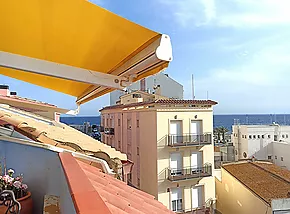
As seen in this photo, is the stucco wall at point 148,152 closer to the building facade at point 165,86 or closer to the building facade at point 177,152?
the building facade at point 177,152

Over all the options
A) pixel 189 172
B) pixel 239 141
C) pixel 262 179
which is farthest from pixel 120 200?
pixel 239 141

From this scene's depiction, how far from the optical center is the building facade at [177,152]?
53.2 feet

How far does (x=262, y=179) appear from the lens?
1628cm

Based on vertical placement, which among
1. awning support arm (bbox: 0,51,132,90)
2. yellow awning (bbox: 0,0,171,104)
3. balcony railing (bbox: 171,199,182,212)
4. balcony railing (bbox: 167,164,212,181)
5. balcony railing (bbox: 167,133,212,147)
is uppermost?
yellow awning (bbox: 0,0,171,104)

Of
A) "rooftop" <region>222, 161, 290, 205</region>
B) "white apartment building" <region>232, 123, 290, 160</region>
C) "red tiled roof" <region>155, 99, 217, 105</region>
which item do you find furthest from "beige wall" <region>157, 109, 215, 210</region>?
"white apartment building" <region>232, 123, 290, 160</region>

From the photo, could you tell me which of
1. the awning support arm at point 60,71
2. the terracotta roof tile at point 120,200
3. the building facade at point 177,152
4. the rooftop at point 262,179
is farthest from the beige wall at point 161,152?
the terracotta roof tile at point 120,200

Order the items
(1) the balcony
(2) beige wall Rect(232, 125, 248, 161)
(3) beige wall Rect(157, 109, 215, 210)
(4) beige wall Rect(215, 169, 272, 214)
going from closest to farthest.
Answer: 1. (4) beige wall Rect(215, 169, 272, 214)
2. (3) beige wall Rect(157, 109, 215, 210)
3. (1) the balcony
4. (2) beige wall Rect(232, 125, 248, 161)

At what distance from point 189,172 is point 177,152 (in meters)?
1.41

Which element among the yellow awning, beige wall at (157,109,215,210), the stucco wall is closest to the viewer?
the yellow awning

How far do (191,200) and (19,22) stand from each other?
53.3 feet

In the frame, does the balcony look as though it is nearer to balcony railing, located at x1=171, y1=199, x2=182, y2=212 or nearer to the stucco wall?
the stucco wall

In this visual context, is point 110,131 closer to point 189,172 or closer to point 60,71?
point 189,172

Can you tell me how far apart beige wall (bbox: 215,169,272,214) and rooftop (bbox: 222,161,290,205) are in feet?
0.95

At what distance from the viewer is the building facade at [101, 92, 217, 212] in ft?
53.2
